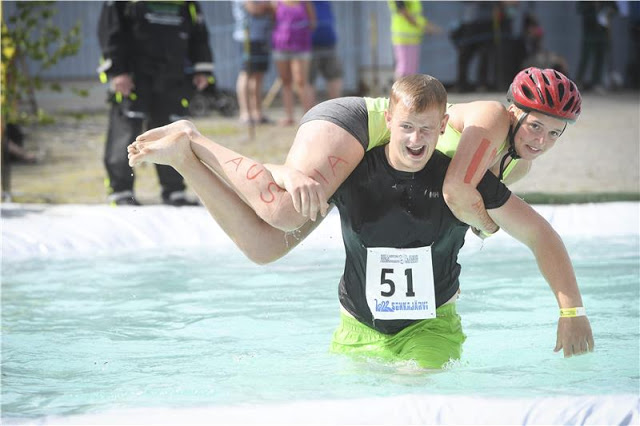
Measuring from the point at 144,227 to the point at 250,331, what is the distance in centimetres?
213

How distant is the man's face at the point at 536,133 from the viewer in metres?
4.14

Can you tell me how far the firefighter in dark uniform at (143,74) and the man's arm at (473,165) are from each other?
13.9 ft

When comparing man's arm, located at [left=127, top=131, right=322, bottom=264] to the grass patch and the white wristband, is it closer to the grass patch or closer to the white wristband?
the white wristband

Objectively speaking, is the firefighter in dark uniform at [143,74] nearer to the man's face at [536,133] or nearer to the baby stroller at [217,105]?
the man's face at [536,133]

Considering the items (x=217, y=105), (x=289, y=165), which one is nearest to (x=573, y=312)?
(x=289, y=165)

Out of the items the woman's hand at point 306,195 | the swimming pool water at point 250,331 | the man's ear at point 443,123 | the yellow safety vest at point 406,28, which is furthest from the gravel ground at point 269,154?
the woman's hand at point 306,195

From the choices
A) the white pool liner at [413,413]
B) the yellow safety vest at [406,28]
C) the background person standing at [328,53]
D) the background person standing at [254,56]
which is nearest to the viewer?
the white pool liner at [413,413]

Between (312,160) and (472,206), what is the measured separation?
24.5 inches

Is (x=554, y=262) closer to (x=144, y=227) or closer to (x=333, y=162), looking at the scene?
(x=333, y=162)

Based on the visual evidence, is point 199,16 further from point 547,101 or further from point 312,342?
point 547,101

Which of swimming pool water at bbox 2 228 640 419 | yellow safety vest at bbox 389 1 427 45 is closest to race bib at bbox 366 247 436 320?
swimming pool water at bbox 2 228 640 419

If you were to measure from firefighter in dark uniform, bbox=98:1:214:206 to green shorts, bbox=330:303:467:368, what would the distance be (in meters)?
3.93

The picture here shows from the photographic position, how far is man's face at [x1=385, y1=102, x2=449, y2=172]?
3.90m

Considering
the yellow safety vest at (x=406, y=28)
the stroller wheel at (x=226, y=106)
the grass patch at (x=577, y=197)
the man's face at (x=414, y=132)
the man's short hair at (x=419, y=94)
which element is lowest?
the stroller wheel at (x=226, y=106)
